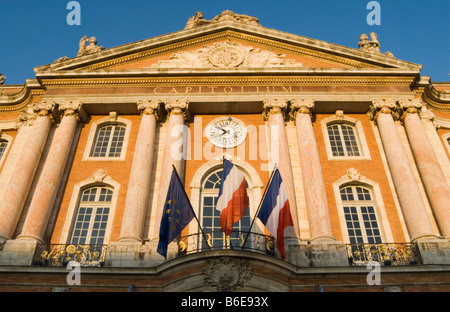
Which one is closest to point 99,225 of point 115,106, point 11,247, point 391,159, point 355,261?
point 11,247

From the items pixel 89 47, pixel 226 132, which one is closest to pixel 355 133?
pixel 226 132

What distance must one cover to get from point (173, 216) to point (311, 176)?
590 centimetres

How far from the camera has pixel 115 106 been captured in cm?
1994

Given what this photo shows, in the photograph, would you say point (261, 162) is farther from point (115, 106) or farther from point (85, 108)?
point (85, 108)

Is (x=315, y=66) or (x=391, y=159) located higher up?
(x=315, y=66)

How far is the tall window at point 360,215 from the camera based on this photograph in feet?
52.6

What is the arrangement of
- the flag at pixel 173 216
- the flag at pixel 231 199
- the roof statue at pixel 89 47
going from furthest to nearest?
the roof statue at pixel 89 47 < the flag at pixel 231 199 < the flag at pixel 173 216

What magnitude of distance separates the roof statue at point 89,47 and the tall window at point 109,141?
4.43 meters

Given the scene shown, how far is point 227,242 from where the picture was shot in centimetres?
1495

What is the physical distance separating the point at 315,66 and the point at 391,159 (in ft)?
20.1

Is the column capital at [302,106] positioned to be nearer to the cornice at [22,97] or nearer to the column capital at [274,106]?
the column capital at [274,106]

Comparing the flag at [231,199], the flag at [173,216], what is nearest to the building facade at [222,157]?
the flag at [231,199]

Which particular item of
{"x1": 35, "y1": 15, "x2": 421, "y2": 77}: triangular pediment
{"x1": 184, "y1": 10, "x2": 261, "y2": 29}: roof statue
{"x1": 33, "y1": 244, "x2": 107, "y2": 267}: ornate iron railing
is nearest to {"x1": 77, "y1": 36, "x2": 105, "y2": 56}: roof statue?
{"x1": 35, "y1": 15, "x2": 421, "y2": 77}: triangular pediment

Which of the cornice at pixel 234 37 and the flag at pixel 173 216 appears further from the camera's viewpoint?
the cornice at pixel 234 37
